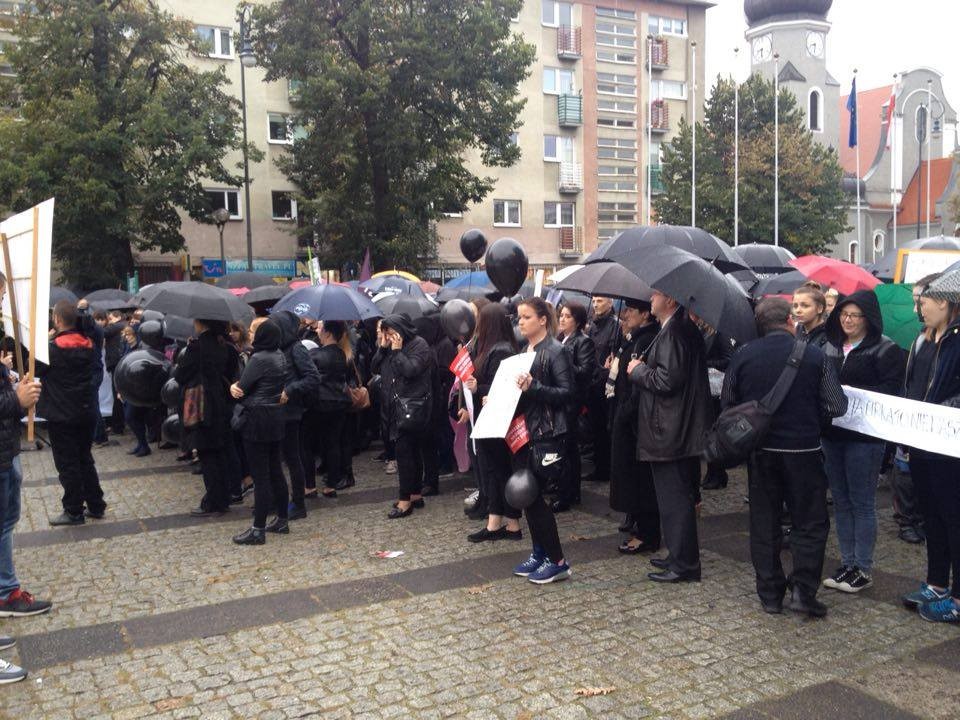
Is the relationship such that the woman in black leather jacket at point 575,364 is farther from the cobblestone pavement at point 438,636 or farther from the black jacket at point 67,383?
the black jacket at point 67,383

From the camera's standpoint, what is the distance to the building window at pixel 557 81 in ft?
153

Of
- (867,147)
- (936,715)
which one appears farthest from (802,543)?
(867,147)

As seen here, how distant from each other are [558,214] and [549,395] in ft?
134

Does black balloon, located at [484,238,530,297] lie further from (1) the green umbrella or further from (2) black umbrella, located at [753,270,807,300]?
(1) the green umbrella

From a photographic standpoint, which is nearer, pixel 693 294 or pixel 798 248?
pixel 693 294

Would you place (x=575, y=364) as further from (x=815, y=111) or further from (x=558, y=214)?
(x=815, y=111)

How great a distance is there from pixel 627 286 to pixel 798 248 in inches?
1524

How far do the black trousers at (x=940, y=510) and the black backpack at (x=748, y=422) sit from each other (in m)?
0.94

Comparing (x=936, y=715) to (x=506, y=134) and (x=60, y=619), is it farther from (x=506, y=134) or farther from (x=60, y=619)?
(x=506, y=134)

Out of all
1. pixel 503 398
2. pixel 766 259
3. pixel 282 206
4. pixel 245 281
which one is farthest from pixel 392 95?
pixel 503 398

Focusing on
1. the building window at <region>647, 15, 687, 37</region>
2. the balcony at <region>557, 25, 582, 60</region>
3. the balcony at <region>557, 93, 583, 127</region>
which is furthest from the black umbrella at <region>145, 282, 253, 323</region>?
the building window at <region>647, 15, 687, 37</region>

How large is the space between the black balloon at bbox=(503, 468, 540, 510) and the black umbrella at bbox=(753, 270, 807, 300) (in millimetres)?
5780

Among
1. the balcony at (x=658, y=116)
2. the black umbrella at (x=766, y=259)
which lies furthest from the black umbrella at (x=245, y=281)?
the balcony at (x=658, y=116)

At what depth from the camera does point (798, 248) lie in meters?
43.5
